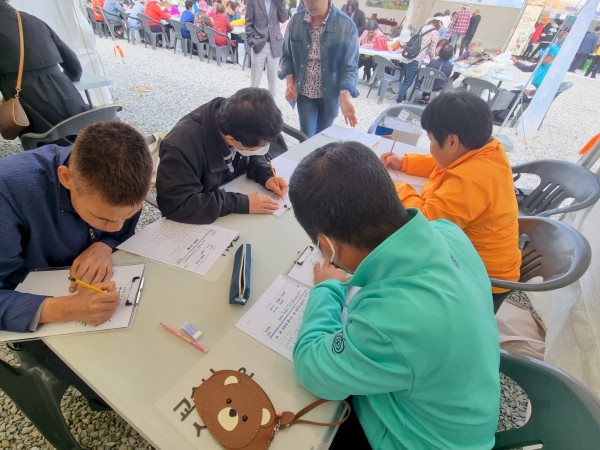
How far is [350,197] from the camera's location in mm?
615

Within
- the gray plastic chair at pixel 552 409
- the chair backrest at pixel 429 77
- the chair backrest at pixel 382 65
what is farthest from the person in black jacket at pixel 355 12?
the gray plastic chair at pixel 552 409

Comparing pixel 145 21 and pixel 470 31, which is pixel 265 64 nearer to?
pixel 145 21

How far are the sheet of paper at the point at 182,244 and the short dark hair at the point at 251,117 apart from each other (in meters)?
0.37

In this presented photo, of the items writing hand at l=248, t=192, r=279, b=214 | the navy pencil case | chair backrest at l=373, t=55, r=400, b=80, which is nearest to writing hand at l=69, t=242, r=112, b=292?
the navy pencil case

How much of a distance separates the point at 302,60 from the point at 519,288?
2148 mm

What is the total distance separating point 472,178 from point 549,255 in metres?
0.51

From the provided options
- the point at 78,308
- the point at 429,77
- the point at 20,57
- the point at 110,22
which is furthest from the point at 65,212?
the point at 110,22

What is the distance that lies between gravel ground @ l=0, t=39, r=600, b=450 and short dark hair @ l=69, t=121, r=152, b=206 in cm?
102

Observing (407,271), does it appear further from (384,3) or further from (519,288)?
(384,3)

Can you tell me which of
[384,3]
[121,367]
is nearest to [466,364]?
[121,367]

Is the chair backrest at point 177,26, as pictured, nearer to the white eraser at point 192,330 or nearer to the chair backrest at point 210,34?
the chair backrest at point 210,34

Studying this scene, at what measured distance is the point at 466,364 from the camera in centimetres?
58

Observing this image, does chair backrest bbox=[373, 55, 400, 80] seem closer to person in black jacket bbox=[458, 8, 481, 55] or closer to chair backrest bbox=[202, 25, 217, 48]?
chair backrest bbox=[202, 25, 217, 48]

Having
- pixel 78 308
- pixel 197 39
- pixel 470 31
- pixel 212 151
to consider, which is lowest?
pixel 197 39
